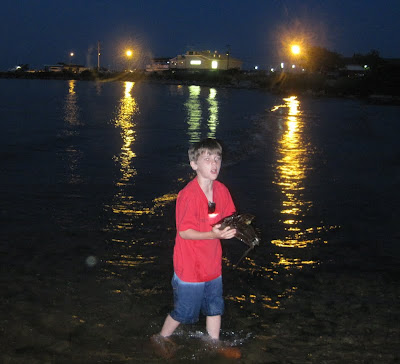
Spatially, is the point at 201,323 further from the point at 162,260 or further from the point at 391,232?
the point at 391,232

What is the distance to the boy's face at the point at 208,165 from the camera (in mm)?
3189

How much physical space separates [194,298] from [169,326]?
0.51 metres

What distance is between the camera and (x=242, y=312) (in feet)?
14.8

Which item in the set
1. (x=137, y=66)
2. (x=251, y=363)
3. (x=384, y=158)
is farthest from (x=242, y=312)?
(x=137, y=66)

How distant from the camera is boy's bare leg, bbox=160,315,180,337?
12.0ft

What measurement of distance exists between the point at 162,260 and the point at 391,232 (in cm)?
354

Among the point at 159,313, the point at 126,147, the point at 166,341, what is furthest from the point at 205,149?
the point at 126,147

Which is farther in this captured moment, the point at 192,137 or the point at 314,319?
the point at 192,137

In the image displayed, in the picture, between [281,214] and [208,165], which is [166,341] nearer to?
[208,165]

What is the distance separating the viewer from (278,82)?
3642 inches

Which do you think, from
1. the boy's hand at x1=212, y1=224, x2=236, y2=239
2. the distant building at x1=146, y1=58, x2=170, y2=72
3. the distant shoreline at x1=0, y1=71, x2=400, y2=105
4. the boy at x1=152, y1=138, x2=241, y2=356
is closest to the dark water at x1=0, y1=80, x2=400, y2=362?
the boy at x1=152, y1=138, x2=241, y2=356

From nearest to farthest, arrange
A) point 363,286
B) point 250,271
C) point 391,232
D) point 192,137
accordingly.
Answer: point 363,286 → point 250,271 → point 391,232 → point 192,137

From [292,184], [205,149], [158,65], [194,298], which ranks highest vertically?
[158,65]

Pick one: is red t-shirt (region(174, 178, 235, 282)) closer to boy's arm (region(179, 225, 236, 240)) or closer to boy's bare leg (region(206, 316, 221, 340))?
boy's arm (region(179, 225, 236, 240))
